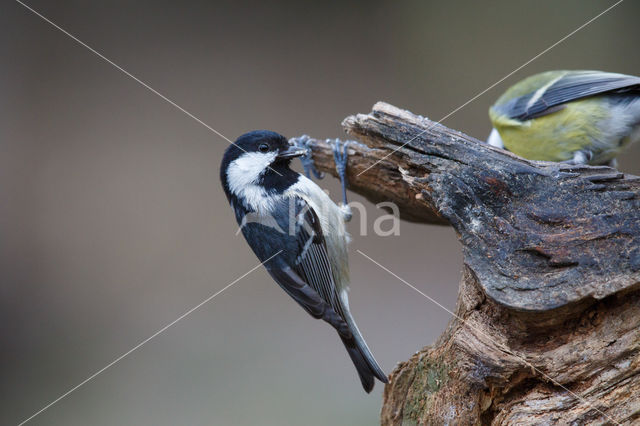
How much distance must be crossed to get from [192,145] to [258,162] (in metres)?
1.68

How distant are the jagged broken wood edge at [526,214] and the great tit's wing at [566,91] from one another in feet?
1.52

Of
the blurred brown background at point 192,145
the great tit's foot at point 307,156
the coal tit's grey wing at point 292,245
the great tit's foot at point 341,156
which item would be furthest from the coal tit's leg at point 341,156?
the blurred brown background at point 192,145

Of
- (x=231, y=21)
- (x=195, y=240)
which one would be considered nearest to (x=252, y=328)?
(x=195, y=240)

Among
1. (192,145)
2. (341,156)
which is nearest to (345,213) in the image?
(341,156)

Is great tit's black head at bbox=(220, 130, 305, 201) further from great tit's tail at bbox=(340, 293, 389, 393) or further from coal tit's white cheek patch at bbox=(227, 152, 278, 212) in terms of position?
great tit's tail at bbox=(340, 293, 389, 393)

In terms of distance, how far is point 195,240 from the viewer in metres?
3.08

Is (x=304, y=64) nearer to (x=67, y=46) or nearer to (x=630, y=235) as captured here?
(x=67, y=46)

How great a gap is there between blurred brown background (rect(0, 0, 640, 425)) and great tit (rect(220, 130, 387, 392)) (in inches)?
51.9

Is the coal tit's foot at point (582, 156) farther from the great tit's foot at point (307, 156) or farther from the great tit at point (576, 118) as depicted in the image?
the great tit's foot at point (307, 156)

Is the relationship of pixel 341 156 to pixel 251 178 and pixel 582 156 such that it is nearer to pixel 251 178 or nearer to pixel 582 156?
pixel 251 178

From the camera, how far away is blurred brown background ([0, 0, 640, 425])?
2898 millimetres

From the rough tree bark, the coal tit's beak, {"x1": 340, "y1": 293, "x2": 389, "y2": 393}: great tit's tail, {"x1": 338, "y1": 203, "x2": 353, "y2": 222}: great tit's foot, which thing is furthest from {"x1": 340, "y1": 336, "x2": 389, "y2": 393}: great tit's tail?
the coal tit's beak

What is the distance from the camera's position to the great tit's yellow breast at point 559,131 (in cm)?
156

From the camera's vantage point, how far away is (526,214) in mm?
1160
